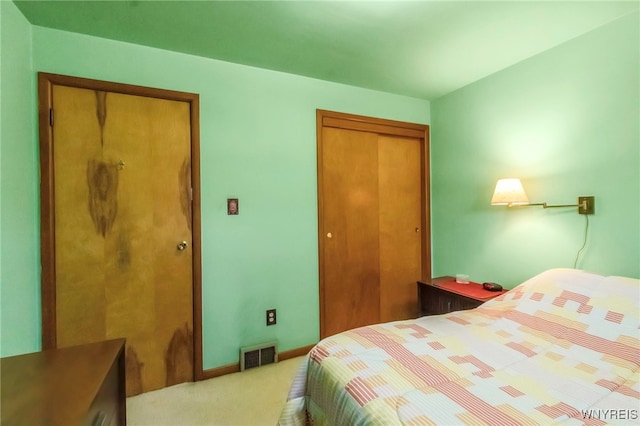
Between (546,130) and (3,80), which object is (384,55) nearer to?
(546,130)

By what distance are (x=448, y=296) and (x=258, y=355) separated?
5.14 ft

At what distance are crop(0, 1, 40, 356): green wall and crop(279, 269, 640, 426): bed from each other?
1479 mm

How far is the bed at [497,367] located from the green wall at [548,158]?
1.30 ft

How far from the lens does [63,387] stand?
847 millimetres

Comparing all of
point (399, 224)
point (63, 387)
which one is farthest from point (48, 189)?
point (399, 224)

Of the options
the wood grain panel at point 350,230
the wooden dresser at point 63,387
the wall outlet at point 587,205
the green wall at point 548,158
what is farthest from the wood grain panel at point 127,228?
the wall outlet at point 587,205

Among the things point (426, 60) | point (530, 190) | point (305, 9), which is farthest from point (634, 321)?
point (305, 9)

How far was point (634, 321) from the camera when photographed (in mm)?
1291

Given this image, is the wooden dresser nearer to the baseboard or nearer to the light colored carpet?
the light colored carpet

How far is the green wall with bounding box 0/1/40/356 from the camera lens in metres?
1.39

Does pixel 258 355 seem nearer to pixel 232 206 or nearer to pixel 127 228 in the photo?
pixel 232 206

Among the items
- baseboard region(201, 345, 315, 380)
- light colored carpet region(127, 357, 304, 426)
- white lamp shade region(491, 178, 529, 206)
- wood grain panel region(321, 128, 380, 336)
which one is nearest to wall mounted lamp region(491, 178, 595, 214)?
white lamp shade region(491, 178, 529, 206)

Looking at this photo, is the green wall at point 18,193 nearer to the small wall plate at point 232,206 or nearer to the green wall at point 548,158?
the small wall plate at point 232,206

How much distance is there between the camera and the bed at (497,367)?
862 mm
